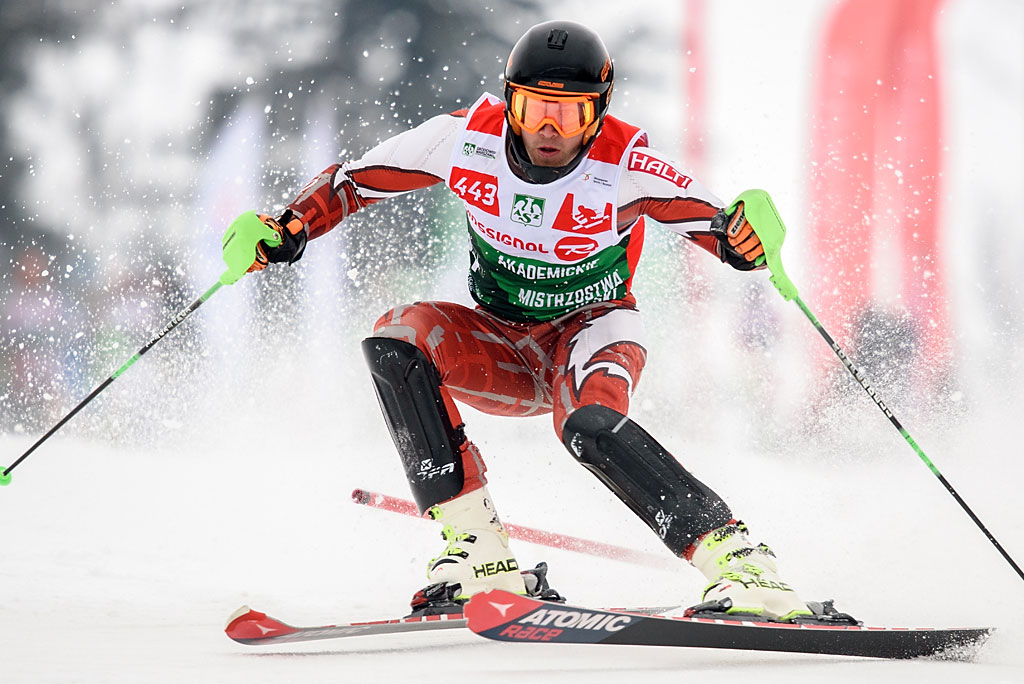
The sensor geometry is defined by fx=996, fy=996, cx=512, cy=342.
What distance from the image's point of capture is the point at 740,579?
1853mm

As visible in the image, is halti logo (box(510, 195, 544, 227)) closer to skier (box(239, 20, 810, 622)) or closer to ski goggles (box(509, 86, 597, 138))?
skier (box(239, 20, 810, 622))

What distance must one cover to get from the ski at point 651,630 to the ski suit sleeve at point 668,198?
87 cm

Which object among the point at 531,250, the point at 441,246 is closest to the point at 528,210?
the point at 531,250

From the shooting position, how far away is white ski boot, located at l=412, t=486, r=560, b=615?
214 centimetres

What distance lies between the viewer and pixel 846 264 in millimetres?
4988

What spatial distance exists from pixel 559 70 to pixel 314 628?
1291 millimetres

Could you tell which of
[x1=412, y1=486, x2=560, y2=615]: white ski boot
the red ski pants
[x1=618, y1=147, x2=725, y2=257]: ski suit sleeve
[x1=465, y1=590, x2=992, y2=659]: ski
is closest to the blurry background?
the red ski pants

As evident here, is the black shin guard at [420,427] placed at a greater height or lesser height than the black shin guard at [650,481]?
greater

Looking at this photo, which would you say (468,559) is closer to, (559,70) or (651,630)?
(651,630)

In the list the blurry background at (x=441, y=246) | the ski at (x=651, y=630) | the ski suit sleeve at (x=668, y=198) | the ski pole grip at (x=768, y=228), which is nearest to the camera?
the ski at (x=651, y=630)

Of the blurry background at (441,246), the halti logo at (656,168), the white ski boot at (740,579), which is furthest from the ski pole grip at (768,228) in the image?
the blurry background at (441,246)

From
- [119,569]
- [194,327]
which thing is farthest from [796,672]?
[194,327]

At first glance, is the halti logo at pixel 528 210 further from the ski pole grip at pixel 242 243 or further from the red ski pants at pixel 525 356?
the ski pole grip at pixel 242 243

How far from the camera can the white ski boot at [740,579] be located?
5.97ft
